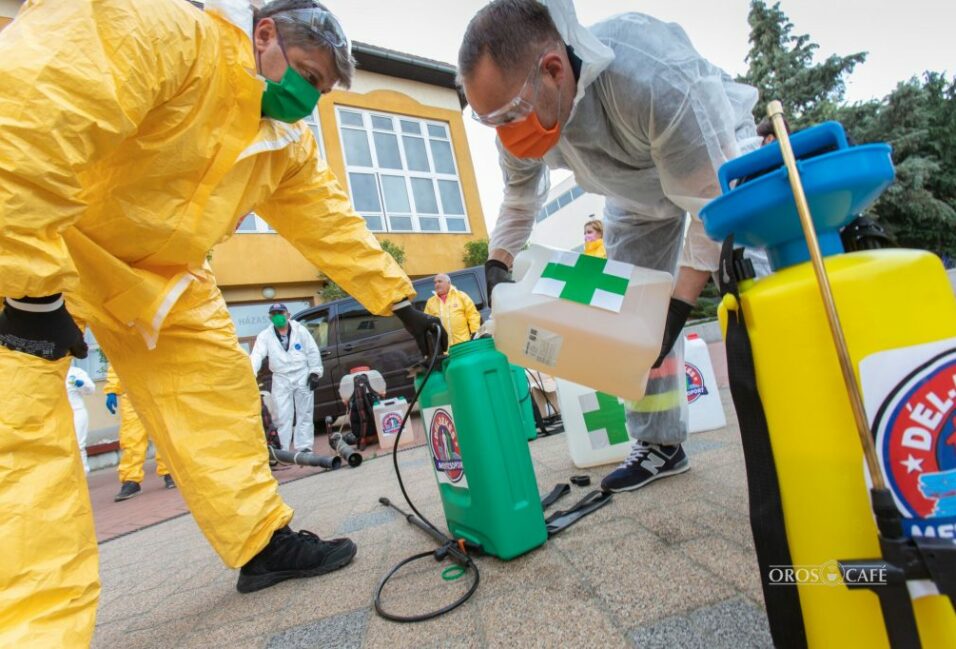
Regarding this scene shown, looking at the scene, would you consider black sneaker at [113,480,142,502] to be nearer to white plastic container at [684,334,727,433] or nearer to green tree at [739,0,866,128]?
white plastic container at [684,334,727,433]

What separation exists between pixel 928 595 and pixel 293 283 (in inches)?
456

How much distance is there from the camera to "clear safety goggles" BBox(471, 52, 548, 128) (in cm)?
119

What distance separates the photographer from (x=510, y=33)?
3.82 feet

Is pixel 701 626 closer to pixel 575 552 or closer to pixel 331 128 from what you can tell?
pixel 575 552

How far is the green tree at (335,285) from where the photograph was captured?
10.1m

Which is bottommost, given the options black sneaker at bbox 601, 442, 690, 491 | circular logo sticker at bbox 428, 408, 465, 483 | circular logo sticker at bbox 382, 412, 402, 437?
black sneaker at bbox 601, 442, 690, 491

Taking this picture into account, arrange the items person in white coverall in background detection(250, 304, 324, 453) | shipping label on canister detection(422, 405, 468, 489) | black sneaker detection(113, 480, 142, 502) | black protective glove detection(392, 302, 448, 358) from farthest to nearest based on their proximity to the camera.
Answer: person in white coverall in background detection(250, 304, 324, 453) < black sneaker detection(113, 480, 142, 502) < black protective glove detection(392, 302, 448, 358) < shipping label on canister detection(422, 405, 468, 489)

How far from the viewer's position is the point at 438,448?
1.51 meters

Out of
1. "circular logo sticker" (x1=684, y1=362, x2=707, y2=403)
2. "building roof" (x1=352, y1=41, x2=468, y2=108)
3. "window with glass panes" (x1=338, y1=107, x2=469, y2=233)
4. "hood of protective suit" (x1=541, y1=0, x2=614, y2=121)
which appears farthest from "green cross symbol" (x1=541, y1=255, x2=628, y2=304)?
"building roof" (x1=352, y1=41, x2=468, y2=108)

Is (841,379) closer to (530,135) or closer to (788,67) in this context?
(530,135)

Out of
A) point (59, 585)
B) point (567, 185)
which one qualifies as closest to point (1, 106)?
point (59, 585)

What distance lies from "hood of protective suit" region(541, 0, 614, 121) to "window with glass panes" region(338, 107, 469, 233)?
11.0 m

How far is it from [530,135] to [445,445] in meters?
0.91

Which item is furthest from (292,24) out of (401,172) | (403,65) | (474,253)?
(403,65)
